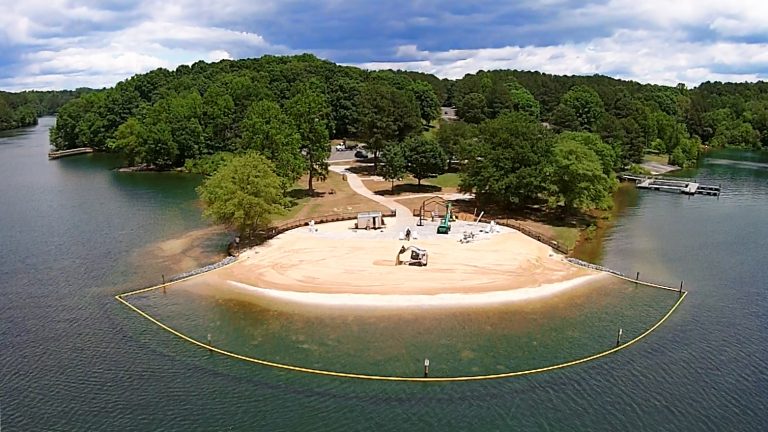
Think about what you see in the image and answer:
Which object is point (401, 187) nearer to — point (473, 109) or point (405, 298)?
point (405, 298)

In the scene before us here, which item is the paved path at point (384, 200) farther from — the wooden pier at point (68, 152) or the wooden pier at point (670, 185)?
the wooden pier at point (68, 152)

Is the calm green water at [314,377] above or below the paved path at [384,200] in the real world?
below

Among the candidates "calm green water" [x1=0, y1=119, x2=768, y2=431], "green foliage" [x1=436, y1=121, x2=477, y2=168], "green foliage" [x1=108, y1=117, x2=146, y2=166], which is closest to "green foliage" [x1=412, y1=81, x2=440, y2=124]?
"green foliage" [x1=436, y1=121, x2=477, y2=168]

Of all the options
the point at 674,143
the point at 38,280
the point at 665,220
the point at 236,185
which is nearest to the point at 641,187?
the point at 665,220

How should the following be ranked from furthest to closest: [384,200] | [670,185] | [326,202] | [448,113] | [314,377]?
[448,113] < [670,185] < [384,200] < [326,202] < [314,377]

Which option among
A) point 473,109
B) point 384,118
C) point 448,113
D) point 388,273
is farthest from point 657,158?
point 388,273

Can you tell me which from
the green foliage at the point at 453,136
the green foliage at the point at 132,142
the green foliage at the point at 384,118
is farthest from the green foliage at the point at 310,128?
the green foliage at the point at 132,142

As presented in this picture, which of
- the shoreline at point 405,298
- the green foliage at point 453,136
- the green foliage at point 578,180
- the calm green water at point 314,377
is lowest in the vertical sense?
the calm green water at point 314,377

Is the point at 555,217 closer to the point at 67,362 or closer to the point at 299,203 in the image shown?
the point at 299,203
